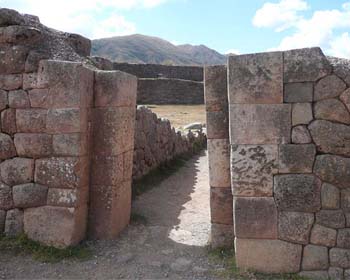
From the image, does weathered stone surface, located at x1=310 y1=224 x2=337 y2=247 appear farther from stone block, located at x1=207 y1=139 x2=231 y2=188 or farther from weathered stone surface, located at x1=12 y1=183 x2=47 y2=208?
weathered stone surface, located at x1=12 y1=183 x2=47 y2=208

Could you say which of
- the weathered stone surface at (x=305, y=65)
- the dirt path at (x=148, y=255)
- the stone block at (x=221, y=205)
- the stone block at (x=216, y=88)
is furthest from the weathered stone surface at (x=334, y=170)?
the dirt path at (x=148, y=255)

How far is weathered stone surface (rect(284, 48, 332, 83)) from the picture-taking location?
15.4ft

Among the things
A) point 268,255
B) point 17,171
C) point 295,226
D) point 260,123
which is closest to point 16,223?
point 17,171

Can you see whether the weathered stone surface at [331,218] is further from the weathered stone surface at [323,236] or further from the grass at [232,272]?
the grass at [232,272]

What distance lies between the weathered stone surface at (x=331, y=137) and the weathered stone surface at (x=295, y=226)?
81 centimetres

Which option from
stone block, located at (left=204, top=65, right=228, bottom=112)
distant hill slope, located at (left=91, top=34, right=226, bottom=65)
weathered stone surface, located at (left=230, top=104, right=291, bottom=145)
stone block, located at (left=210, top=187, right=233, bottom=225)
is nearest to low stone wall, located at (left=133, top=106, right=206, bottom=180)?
stone block, located at (left=210, top=187, right=233, bottom=225)

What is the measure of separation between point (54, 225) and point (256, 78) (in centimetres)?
340

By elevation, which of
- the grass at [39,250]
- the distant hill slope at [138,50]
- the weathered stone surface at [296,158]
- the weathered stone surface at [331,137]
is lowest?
the grass at [39,250]

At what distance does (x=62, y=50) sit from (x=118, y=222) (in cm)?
282

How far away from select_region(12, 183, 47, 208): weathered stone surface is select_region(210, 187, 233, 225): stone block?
2.38 metres

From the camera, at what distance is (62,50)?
20.9 ft

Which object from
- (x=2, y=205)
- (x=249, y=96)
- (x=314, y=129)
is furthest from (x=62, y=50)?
(x=314, y=129)

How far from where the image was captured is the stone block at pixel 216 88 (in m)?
5.49

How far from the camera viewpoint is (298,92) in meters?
4.79
